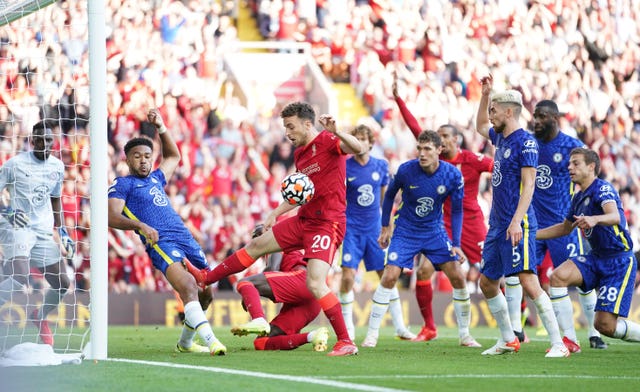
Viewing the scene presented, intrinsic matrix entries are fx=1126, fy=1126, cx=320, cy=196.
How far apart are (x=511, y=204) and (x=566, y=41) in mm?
16932

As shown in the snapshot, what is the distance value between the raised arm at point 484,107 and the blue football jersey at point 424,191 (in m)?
1.34

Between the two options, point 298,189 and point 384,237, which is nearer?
point 298,189

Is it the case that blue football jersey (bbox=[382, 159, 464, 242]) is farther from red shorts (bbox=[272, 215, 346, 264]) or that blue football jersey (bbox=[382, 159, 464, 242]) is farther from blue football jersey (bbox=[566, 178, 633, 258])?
red shorts (bbox=[272, 215, 346, 264])

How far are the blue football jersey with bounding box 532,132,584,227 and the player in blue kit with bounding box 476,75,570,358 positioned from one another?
68.9 inches

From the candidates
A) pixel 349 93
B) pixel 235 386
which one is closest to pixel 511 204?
pixel 235 386

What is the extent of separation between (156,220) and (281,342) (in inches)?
64.4

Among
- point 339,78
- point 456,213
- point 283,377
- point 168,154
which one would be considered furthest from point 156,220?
point 339,78

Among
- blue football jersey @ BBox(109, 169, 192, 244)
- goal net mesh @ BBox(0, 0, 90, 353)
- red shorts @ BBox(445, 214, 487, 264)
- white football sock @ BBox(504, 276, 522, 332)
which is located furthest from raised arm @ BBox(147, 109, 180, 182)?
red shorts @ BBox(445, 214, 487, 264)

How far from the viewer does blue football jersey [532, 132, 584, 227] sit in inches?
470

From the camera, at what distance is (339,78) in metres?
25.7

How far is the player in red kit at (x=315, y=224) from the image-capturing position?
9781mm

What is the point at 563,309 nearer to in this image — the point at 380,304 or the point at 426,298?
the point at 380,304

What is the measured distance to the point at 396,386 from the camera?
7.09 meters

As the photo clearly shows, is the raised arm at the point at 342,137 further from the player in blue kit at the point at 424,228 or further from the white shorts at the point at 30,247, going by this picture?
the white shorts at the point at 30,247
